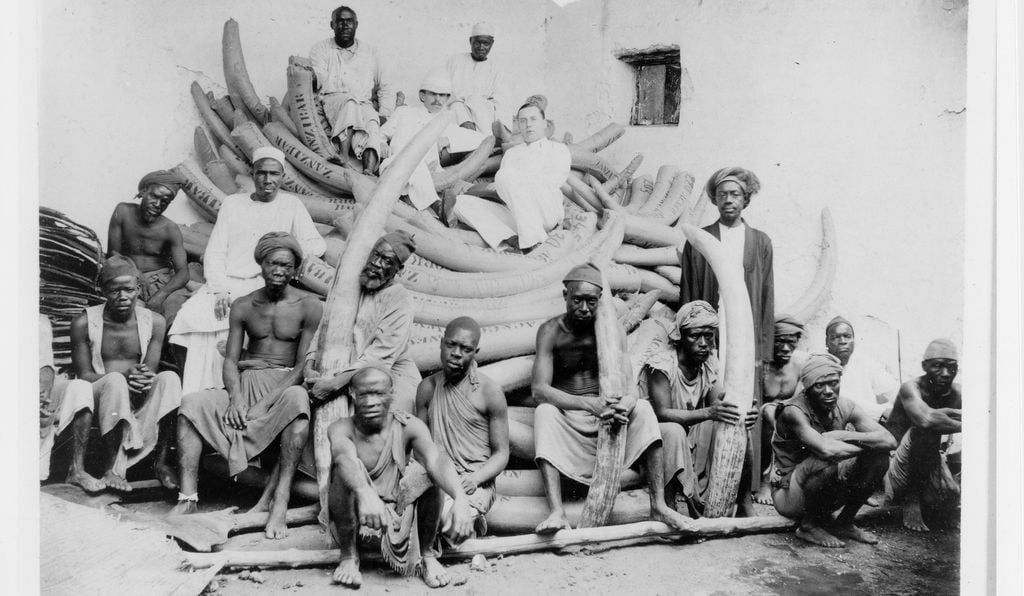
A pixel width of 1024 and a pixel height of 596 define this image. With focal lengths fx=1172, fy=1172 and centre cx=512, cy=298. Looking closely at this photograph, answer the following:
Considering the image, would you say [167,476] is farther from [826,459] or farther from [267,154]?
[826,459]

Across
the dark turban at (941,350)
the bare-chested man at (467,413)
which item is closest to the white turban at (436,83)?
the bare-chested man at (467,413)

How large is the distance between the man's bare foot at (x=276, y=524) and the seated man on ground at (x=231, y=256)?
0.85 m

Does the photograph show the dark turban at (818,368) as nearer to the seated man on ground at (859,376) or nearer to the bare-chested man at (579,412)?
the seated man on ground at (859,376)

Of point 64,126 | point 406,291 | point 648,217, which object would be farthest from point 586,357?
point 64,126

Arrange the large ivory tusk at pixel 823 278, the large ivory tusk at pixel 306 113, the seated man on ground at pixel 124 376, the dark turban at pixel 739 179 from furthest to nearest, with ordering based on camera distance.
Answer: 1. the large ivory tusk at pixel 306 113
2. the large ivory tusk at pixel 823 278
3. the dark turban at pixel 739 179
4. the seated man on ground at pixel 124 376

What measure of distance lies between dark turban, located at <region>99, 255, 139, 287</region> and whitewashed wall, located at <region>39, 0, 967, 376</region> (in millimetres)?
273

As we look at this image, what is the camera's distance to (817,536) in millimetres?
6695

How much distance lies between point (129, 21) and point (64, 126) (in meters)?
1.04

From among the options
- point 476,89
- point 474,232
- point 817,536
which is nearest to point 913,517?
point 817,536

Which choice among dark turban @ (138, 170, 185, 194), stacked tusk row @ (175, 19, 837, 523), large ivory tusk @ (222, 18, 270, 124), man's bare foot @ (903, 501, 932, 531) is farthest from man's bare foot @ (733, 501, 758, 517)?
large ivory tusk @ (222, 18, 270, 124)

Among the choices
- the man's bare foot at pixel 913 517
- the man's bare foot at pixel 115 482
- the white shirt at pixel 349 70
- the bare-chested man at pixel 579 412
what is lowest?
the man's bare foot at pixel 913 517

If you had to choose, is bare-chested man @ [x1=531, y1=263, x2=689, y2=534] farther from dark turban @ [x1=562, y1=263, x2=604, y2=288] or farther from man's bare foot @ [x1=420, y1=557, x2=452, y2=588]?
man's bare foot @ [x1=420, y1=557, x2=452, y2=588]

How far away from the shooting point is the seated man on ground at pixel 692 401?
6.73 metres

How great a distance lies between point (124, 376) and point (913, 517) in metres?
4.55
